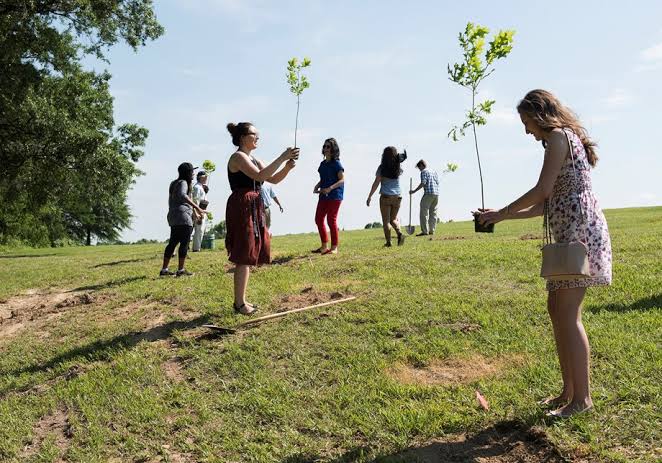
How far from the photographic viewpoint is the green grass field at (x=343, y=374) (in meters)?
4.77

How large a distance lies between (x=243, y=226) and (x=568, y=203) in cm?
398

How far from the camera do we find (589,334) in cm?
623

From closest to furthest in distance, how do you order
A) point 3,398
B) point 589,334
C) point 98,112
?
point 589,334, point 3,398, point 98,112

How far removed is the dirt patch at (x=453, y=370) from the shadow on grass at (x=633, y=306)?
1713 mm

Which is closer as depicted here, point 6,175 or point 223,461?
point 223,461

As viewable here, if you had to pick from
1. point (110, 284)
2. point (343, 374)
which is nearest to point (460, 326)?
point (343, 374)

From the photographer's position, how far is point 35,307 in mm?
10875

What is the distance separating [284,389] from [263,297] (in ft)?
10.1

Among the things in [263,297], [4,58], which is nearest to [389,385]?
[263,297]

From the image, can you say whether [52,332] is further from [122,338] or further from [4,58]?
[4,58]

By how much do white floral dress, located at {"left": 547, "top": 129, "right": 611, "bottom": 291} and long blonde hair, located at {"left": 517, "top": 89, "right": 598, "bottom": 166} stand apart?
76 millimetres

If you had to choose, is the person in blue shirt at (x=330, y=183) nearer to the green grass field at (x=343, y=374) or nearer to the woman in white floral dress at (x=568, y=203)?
the green grass field at (x=343, y=374)

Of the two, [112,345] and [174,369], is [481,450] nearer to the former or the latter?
[174,369]

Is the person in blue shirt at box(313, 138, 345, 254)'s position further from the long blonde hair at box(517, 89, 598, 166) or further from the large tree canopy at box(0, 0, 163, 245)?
the large tree canopy at box(0, 0, 163, 245)
